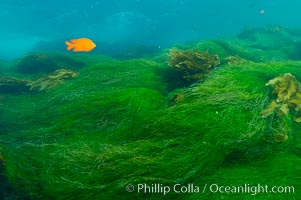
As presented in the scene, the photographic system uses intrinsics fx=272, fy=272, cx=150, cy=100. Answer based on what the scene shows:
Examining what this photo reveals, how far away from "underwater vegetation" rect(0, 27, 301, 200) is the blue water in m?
31.9

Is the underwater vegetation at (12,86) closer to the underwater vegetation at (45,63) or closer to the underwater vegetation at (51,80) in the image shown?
the underwater vegetation at (51,80)

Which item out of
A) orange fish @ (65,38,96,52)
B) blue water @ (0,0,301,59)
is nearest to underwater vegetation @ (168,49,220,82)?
orange fish @ (65,38,96,52)

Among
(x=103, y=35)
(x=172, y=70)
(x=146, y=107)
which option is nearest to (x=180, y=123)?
(x=146, y=107)

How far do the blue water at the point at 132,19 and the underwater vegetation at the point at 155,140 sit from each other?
105 ft

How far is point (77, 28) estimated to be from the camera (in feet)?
144

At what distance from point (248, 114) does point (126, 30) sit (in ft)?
151

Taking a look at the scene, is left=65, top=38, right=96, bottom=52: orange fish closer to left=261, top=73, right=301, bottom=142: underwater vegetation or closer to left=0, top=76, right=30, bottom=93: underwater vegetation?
left=0, top=76, right=30, bottom=93: underwater vegetation

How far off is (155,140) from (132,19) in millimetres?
41485

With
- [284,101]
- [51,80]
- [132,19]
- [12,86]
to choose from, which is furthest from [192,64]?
[132,19]

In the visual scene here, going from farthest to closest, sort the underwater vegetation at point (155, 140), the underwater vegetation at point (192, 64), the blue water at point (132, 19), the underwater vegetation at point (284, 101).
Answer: the blue water at point (132, 19) → the underwater vegetation at point (192, 64) → the underwater vegetation at point (284, 101) → the underwater vegetation at point (155, 140)

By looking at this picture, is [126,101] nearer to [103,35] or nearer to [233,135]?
[233,135]

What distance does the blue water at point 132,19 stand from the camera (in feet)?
121

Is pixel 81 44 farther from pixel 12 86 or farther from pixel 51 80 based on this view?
pixel 12 86

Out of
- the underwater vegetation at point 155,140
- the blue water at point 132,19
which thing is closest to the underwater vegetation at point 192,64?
the underwater vegetation at point 155,140
